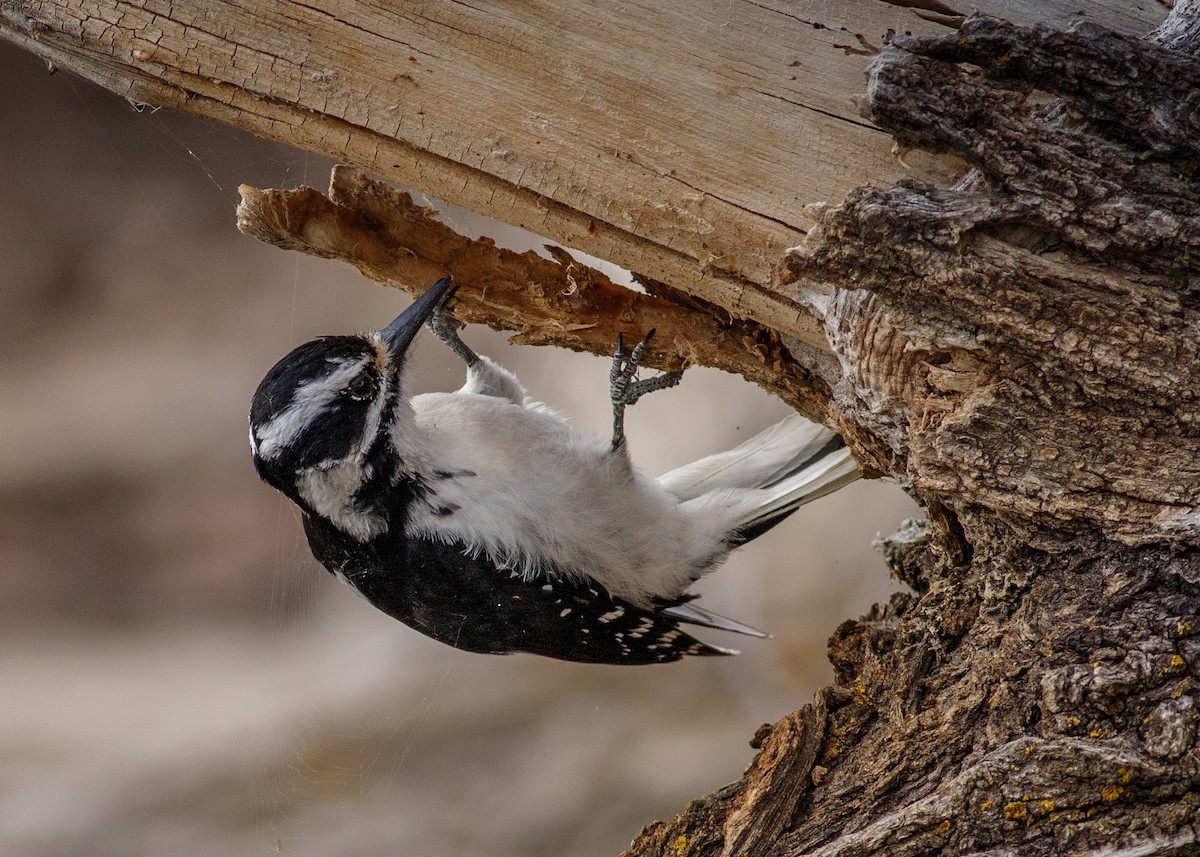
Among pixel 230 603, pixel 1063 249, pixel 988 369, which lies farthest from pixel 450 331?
pixel 230 603

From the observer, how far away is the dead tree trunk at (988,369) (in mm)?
1492

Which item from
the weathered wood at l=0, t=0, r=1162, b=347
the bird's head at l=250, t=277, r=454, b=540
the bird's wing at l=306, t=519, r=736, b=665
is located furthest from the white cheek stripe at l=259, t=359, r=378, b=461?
the weathered wood at l=0, t=0, r=1162, b=347

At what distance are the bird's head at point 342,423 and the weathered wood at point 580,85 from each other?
0.63m

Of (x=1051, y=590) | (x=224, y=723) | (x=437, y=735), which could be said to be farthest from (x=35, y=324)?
(x=1051, y=590)

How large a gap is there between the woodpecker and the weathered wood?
2.07 feet

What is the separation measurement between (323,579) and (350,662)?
1.45 ft

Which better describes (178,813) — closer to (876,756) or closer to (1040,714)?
(876,756)

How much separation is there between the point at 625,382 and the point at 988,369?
3.76 feet

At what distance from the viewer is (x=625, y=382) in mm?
2576

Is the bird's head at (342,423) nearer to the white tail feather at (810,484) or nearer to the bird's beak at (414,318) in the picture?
the bird's beak at (414,318)

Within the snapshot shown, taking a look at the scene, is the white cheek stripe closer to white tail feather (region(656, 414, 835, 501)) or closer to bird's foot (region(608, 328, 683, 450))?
bird's foot (region(608, 328, 683, 450))

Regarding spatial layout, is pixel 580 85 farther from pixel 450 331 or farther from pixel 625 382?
pixel 450 331

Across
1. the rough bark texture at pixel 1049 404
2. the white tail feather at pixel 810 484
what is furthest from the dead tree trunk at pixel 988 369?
the white tail feather at pixel 810 484

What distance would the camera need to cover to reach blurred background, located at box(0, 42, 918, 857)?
4129 millimetres
